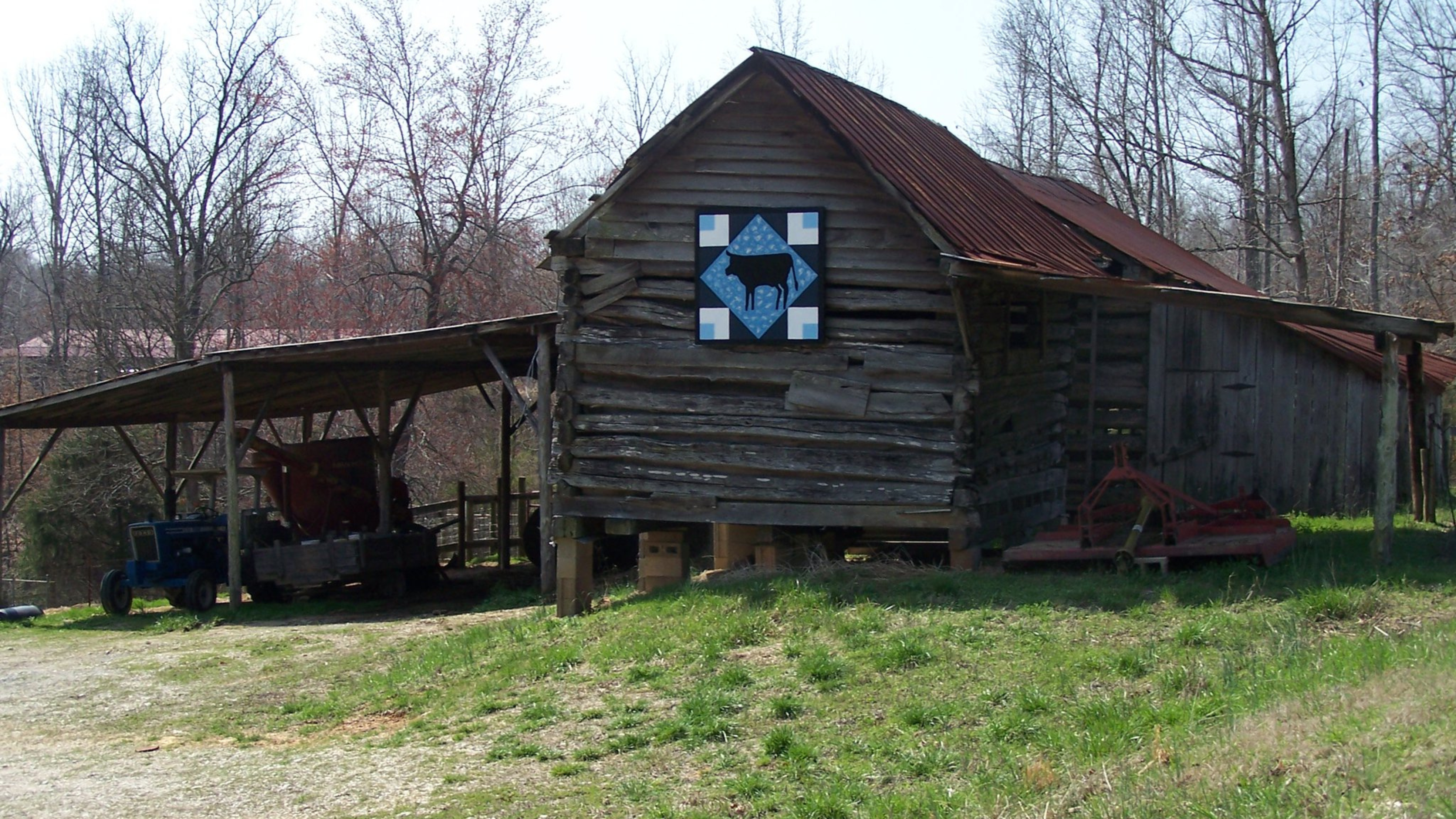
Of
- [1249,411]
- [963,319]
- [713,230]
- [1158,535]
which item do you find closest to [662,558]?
[713,230]

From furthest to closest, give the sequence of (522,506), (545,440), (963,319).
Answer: (522,506)
(545,440)
(963,319)

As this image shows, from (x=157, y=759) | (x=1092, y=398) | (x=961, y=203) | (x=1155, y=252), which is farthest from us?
(x=1155, y=252)

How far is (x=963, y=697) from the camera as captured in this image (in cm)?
733

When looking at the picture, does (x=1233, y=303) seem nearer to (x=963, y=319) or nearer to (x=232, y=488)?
(x=963, y=319)

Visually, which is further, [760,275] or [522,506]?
[522,506]

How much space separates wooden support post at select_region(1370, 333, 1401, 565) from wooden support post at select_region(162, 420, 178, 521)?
1598cm

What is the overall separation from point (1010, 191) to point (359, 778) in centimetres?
1121

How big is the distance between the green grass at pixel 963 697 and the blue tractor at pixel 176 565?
702cm

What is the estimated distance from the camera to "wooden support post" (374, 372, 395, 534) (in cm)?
1856

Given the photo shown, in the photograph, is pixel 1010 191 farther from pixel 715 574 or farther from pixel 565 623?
pixel 565 623

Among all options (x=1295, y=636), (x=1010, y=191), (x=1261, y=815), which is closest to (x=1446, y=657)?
(x=1295, y=636)

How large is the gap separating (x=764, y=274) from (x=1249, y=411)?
7355 mm

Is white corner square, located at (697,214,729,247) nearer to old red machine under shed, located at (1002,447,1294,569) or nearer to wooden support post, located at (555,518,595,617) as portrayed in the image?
wooden support post, located at (555,518,595,617)

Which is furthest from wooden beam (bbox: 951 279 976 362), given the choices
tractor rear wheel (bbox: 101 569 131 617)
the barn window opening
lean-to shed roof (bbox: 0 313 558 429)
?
tractor rear wheel (bbox: 101 569 131 617)
